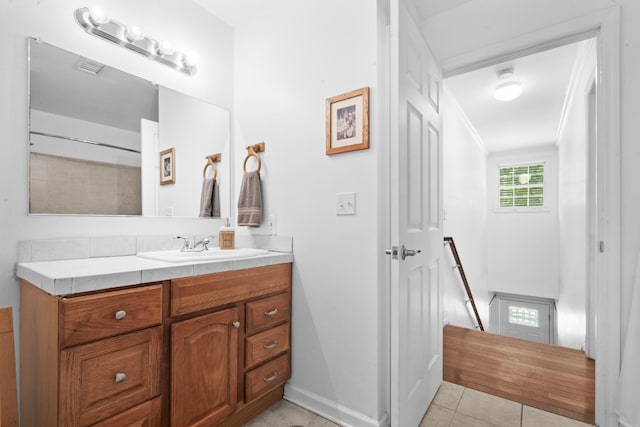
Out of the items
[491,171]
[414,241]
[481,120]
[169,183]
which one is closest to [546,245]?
[491,171]

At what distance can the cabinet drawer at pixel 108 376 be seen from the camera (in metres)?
0.98

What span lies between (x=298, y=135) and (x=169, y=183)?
2.76 feet

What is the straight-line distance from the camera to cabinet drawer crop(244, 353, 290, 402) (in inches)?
61.4

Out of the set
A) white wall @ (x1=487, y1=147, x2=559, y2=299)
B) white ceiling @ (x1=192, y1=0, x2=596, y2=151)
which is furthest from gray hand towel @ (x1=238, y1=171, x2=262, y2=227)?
white wall @ (x1=487, y1=147, x2=559, y2=299)

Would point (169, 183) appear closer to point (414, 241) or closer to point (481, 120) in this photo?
point (414, 241)

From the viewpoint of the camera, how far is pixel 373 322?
1.52 m

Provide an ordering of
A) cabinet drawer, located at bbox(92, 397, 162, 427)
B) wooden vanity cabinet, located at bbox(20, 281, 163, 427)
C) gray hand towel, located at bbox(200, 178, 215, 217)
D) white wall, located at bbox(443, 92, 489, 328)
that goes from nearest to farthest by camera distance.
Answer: wooden vanity cabinet, located at bbox(20, 281, 163, 427) → cabinet drawer, located at bbox(92, 397, 162, 427) → gray hand towel, located at bbox(200, 178, 215, 217) → white wall, located at bbox(443, 92, 489, 328)

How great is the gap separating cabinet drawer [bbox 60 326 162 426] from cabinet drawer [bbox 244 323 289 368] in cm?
45

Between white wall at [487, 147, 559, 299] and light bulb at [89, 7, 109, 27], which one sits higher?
light bulb at [89, 7, 109, 27]

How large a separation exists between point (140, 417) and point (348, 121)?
1549 millimetres

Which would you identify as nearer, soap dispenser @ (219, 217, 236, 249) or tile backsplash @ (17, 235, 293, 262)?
tile backsplash @ (17, 235, 293, 262)

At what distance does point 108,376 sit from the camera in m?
1.07

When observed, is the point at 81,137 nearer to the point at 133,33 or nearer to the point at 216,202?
the point at 133,33

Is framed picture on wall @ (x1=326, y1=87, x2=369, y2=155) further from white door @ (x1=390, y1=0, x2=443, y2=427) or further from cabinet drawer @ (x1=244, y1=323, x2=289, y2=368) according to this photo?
cabinet drawer @ (x1=244, y1=323, x2=289, y2=368)
